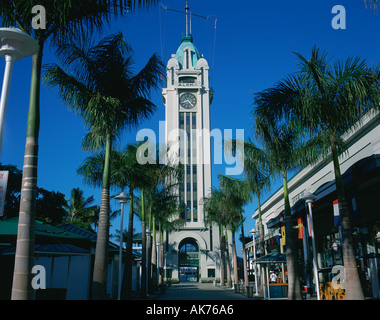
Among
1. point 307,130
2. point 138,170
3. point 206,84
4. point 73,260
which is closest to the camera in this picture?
point 307,130

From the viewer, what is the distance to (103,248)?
1239cm

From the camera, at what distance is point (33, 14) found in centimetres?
871

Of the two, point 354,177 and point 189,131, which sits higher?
point 189,131

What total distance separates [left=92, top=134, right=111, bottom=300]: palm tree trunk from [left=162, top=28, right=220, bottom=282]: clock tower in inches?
1968

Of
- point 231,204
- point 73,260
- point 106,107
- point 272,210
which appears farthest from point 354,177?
point 272,210

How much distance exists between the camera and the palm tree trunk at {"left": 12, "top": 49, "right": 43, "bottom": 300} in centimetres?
713

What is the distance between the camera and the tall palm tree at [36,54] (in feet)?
23.8

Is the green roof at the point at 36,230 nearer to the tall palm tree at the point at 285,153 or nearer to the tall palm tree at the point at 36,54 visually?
the tall palm tree at the point at 36,54

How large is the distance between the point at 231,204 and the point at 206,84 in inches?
1936

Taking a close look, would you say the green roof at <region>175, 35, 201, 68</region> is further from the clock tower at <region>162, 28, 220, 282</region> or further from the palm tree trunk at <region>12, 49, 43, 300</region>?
the palm tree trunk at <region>12, 49, 43, 300</region>

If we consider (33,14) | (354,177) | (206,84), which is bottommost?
(354,177)

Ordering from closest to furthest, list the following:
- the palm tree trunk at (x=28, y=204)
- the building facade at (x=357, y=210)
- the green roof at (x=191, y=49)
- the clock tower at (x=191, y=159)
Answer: the palm tree trunk at (x=28, y=204), the building facade at (x=357, y=210), the clock tower at (x=191, y=159), the green roof at (x=191, y=49)

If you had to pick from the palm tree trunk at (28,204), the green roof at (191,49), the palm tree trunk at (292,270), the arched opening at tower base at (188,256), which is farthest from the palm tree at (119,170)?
the green roof at (191,49)

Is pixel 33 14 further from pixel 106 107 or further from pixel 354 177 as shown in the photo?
pixel 354 177
